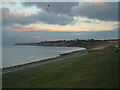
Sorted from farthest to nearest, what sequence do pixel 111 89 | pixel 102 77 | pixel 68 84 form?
pixel 102 77 → pixel 68 84 → pixel 111 89

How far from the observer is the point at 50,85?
21859 millimetres

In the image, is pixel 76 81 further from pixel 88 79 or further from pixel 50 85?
pixel 50 85

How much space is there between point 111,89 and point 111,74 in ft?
19.3

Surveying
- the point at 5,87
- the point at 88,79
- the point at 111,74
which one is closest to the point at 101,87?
the point at 88,79

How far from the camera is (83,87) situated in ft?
64.7

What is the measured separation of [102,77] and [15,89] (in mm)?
12123

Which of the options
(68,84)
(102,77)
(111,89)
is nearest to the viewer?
(111,89)

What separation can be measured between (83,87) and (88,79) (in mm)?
→ 3007

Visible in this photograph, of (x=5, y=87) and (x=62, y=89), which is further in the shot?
(x=5, y=87)

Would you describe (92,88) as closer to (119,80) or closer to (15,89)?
(119,80)

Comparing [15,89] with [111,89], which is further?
[15,89]

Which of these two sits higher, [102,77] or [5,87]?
[102,77]

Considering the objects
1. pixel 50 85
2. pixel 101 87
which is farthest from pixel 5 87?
pixel 101 87

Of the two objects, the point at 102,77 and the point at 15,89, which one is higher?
the point at 102,77
